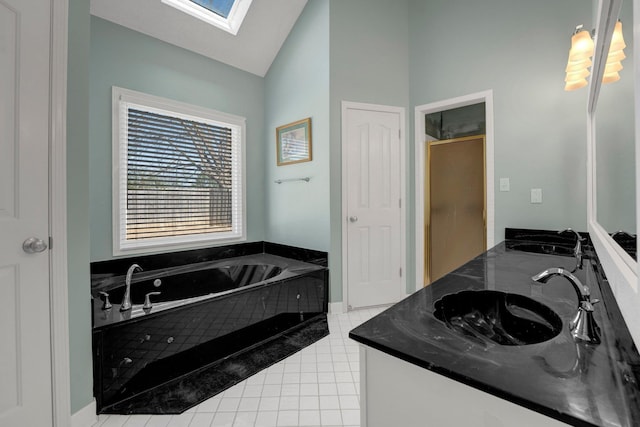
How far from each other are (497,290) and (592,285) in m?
0.35

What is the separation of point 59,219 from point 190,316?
2.73 feet

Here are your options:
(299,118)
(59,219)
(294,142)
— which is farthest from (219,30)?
(59,219)

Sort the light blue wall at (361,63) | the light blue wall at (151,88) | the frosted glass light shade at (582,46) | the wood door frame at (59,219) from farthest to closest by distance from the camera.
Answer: the light blue wall at (361,63) < the light blue wall at (151,88) < the frosted glass light shade at (582,46) < the wood door frame at (59,219)

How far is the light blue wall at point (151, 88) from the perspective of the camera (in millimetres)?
2168

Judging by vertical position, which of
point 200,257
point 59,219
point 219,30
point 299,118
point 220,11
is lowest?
point 200,257

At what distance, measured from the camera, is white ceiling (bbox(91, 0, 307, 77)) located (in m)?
2.25

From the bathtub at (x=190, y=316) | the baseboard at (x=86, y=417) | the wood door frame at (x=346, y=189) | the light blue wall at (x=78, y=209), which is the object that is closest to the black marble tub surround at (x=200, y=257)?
the bathtub at (x=190, y=316)

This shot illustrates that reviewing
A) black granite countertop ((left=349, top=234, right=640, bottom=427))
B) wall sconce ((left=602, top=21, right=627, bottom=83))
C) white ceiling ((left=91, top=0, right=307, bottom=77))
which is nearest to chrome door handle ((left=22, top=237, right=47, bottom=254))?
black granite countertop ((left=349, top=234, right=640, bottom=427))

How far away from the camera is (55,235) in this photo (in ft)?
4.16

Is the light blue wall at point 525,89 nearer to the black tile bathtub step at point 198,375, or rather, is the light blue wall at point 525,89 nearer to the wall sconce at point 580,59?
the wall sconce at point 580,59

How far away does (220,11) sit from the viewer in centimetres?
272

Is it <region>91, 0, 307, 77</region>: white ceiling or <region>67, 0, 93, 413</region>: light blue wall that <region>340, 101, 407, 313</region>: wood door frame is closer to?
<region>91, 0, 307, 77</region>: white ceiling

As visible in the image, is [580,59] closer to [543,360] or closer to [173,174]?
[543,360]

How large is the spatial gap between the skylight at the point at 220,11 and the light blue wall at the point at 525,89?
1940mm
